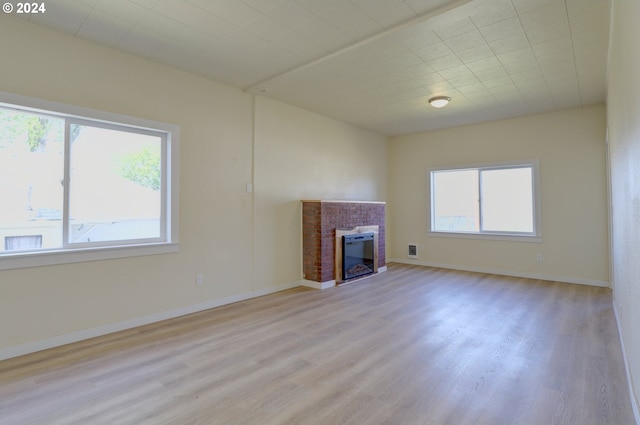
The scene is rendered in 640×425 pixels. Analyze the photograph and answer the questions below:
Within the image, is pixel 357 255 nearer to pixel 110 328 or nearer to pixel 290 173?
pixel 290 173

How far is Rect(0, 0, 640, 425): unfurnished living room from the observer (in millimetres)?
2182

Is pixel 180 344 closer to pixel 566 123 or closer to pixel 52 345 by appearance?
pixel 52 345

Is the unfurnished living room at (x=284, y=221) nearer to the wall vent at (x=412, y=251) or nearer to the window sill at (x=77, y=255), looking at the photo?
the window sill at (x=77, y=255)

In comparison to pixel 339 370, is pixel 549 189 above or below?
above

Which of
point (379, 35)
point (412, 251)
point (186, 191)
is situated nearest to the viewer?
point (379, 35)

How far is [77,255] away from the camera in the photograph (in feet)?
10.1

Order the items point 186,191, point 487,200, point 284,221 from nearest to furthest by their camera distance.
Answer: point 186,191 < point 284,221 < point 487,200

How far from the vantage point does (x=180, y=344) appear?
2.98m

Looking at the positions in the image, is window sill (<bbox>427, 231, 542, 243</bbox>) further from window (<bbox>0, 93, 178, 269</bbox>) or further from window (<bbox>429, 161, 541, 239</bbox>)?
window (<bbox>0, 93, 178, 269</bbox>)

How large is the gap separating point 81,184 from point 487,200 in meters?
6.35

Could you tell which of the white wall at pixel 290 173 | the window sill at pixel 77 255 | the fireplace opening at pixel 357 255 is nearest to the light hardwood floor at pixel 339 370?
the window sill at pixel 77 255

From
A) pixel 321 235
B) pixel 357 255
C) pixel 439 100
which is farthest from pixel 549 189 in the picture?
pixel 321 235

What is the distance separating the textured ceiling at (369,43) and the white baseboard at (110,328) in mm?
2814

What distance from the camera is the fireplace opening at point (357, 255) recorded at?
5461 millimetres
